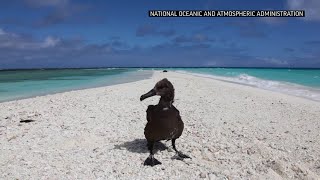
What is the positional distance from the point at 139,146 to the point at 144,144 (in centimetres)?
15

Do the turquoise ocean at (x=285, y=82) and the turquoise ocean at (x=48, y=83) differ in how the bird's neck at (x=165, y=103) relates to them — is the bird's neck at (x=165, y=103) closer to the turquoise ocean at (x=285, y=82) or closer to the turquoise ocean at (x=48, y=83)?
the turquoise ocean at (x=48, y=83)

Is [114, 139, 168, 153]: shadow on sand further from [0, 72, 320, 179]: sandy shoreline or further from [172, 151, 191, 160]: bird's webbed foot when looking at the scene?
[172, 151, 191, 160]: bird's webbed foot

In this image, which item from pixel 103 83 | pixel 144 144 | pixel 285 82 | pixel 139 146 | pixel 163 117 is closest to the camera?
pixel 163 117

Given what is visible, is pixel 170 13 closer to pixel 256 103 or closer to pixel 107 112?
pixel 256 103

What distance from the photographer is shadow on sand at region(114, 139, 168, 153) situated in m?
6.79

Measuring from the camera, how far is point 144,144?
718 centimetres

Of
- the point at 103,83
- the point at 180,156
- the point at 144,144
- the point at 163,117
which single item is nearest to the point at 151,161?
the point at 180,156

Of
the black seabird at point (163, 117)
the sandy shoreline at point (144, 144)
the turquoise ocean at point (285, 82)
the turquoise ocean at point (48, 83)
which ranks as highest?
the black seabird at point (163, 117)

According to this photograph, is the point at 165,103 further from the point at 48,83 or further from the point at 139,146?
the point at 48,83

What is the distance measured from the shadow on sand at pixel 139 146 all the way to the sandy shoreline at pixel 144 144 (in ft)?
0.06

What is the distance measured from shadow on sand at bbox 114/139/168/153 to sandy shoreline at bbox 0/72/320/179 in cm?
2

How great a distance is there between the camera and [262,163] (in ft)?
19.6

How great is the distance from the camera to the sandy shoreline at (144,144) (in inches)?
227

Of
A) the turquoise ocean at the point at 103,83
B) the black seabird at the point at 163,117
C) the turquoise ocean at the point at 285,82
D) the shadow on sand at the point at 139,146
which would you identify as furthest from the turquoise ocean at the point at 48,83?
the black seabird at the point at 163,117
